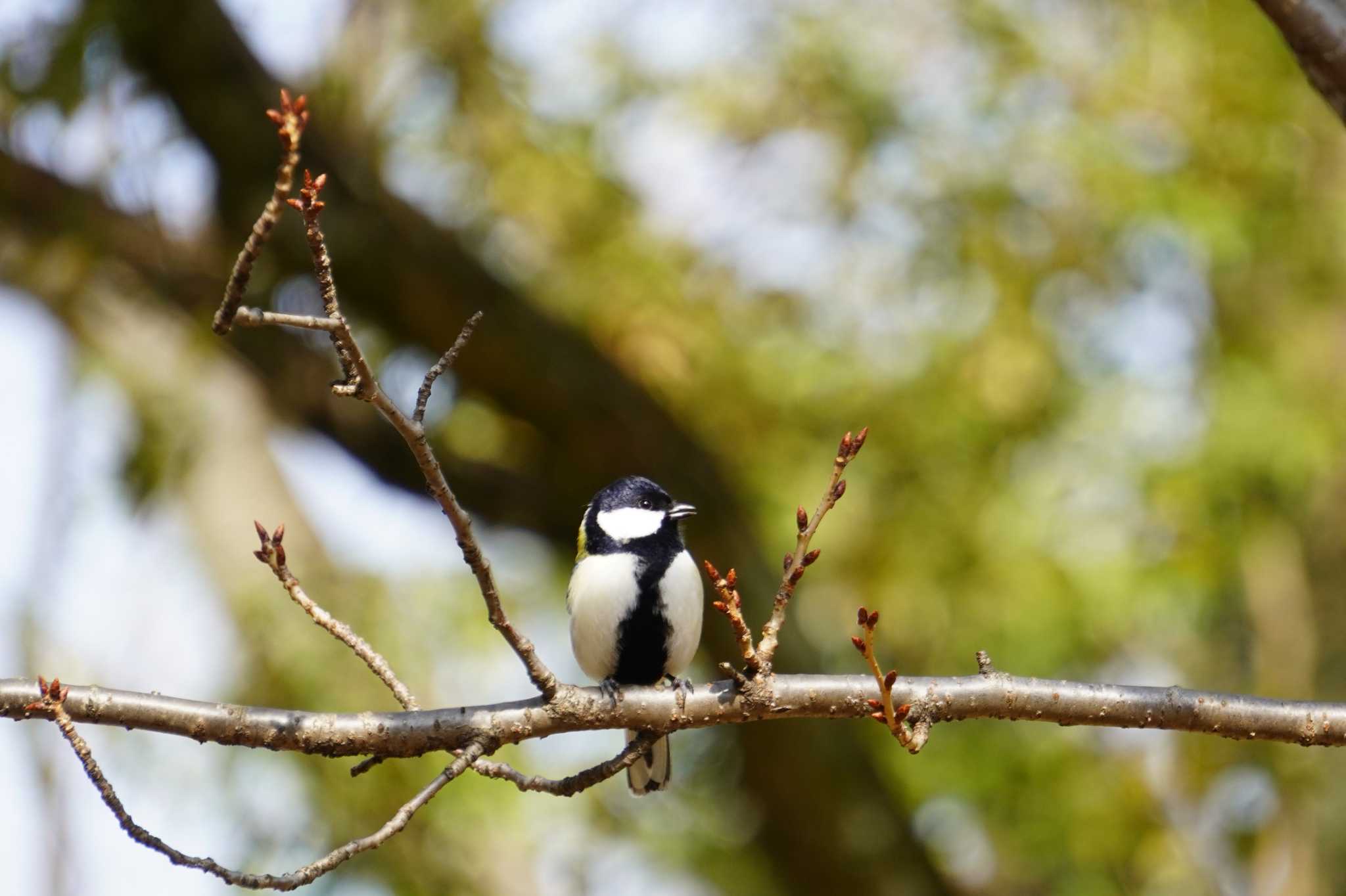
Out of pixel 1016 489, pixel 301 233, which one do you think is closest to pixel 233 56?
pixel 301 233

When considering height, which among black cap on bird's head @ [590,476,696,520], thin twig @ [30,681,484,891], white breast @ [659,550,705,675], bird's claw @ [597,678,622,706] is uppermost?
black cap on bird's head @ [590,476,696,520]

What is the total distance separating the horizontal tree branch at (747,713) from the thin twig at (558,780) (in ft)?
0.17

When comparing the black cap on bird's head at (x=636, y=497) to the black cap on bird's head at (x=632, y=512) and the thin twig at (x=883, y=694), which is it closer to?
the black cap on bird's head at (x=632, y=512)

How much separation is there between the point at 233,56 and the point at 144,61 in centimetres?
41

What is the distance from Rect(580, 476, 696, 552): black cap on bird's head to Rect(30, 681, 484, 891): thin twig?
1.75 meters

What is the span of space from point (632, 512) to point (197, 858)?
6.73 ft

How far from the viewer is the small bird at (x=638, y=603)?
3814 mm

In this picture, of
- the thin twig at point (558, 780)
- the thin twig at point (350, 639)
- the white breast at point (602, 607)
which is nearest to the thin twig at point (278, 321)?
the thin twig at point (350, 639)

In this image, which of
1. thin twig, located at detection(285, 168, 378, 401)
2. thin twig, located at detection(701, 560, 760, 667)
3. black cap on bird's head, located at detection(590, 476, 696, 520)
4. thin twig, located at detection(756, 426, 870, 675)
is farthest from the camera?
black cap on bird's head, located at detection(590, 476, 696, 520)

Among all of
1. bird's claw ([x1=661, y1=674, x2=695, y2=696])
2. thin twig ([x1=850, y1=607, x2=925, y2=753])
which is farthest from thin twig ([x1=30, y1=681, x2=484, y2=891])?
thin twig ([x1=850, y1=607, x2=925, y2=753])

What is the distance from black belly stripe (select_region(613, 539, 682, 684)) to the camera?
12.5ft

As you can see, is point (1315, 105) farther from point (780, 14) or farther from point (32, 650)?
point (32, 650)

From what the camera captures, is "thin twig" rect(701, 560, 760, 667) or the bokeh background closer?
"thin twig" rect(701, 560, 760, 667)

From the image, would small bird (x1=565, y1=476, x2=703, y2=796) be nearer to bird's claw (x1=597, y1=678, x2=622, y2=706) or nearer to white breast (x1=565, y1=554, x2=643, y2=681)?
white breast (x1=565, y1=554, x2=643, y2=681)
